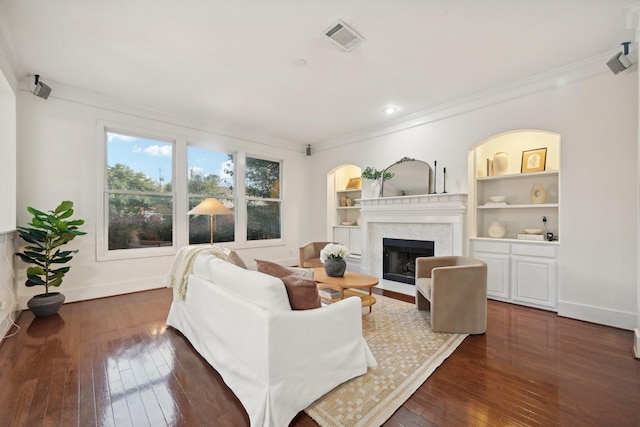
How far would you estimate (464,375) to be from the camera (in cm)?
213

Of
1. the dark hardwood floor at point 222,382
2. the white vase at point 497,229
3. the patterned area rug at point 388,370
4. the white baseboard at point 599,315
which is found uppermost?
the white vase at point 497,229

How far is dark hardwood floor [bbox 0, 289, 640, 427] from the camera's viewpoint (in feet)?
Answer: 5.55

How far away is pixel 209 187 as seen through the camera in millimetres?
5188

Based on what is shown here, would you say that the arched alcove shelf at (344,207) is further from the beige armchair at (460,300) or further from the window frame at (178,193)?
the beige armchair at (460,300)

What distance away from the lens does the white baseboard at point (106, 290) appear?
379 cm

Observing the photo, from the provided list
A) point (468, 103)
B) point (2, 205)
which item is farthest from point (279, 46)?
point (2, 205)

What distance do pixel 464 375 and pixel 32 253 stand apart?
455 centimetres

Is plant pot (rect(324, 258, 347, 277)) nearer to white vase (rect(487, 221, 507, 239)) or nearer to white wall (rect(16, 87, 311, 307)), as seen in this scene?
white vase (rect(487, 221, 507, 239))

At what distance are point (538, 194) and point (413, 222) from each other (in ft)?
5.37

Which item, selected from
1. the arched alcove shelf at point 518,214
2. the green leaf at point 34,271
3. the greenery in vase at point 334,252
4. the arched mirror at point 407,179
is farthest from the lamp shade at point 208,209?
the arched alcove shelf at point 518,214

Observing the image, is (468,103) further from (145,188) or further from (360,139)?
(145,188)

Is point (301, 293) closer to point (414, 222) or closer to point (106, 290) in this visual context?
point (414, 222)

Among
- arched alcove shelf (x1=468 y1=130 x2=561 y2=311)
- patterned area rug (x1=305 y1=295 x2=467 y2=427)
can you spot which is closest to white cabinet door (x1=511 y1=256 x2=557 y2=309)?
arched alcove shelf (x1=468 y1=130 x2=561 y2=311)

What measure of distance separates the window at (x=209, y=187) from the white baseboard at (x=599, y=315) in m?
5.04
